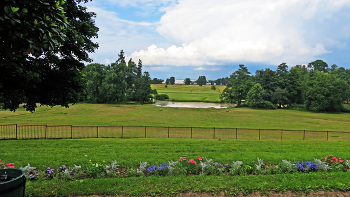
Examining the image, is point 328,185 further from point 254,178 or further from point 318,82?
point 318,82

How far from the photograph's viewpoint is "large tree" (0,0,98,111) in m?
3.69

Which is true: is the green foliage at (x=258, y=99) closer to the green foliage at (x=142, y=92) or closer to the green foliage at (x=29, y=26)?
the green foliage at (x=142, y=92)

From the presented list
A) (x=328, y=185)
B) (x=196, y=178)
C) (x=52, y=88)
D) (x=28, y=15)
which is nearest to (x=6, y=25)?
(x=28, y=15)

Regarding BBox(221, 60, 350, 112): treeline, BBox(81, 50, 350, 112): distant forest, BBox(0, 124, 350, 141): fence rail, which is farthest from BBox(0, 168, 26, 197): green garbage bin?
BBox(221, 60, 350, 112): treeline

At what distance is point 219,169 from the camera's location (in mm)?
7496

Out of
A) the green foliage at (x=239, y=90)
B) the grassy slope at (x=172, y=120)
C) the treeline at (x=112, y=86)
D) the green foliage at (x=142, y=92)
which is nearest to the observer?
the grassy slope at (x=172, y=120)

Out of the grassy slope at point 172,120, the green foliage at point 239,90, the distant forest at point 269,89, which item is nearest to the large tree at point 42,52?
the grassy slope at point 172,120

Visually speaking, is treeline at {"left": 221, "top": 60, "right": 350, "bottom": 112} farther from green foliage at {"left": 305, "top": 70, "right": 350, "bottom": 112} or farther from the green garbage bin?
the green garbage bin

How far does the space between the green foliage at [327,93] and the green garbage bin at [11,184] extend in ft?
248

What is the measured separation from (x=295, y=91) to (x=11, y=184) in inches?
3537

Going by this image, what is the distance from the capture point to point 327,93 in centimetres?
6381

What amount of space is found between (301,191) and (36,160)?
9.77 meters

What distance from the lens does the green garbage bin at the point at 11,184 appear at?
3.50 meters

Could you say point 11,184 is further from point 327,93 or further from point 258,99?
point 258,99
